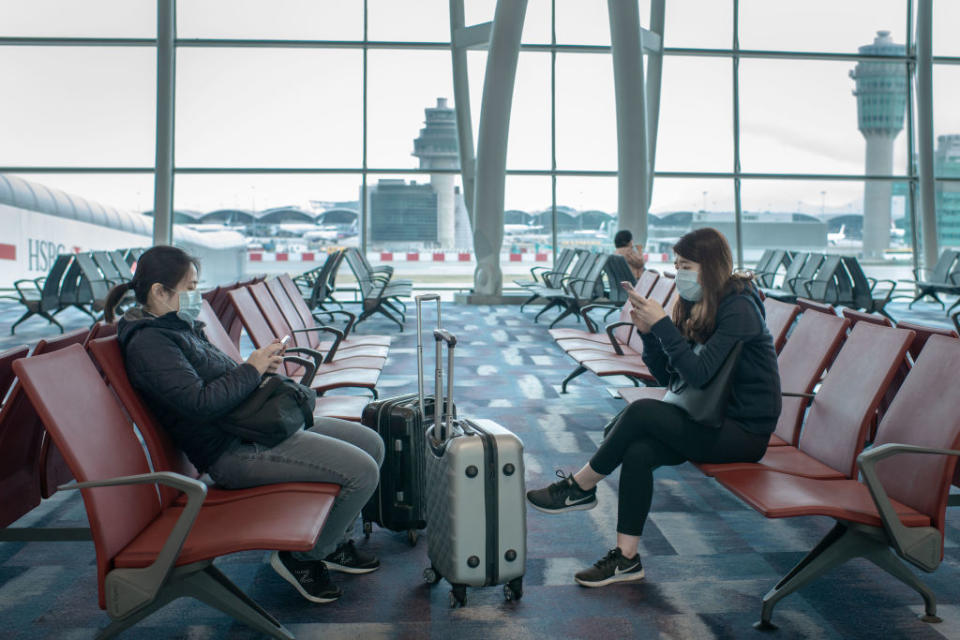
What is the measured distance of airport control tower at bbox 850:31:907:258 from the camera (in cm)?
1259

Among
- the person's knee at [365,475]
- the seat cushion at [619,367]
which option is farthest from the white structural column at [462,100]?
the person's knee at [365,475]

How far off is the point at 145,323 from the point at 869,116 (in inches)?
503

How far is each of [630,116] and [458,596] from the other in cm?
899

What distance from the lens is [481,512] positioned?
7.78 feet

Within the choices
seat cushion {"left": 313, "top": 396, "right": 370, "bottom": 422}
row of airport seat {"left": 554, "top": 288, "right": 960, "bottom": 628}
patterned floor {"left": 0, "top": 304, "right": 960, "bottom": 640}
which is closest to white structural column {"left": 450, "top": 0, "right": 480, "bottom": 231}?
seat cushion {"left": 313, "top": 396, "right": 370, "bottom": 422}

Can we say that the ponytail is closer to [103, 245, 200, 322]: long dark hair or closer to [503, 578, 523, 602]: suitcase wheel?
Result: [103, 245, 200, 322]: long dark hair

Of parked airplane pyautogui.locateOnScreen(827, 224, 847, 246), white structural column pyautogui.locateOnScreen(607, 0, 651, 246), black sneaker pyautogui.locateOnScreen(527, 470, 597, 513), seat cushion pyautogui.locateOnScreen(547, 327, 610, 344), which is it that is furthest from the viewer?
parked airplane pyautogui.locateOnScreen(827, 224, 847, 246)

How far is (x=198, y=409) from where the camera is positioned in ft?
7.30

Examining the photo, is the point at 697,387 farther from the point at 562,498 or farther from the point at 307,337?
the point at 307,337

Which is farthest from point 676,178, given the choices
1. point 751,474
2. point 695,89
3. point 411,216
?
point 751,474

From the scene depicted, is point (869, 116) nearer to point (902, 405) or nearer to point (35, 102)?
point (902, 405)

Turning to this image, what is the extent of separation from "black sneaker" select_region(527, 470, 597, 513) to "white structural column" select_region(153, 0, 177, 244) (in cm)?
1005

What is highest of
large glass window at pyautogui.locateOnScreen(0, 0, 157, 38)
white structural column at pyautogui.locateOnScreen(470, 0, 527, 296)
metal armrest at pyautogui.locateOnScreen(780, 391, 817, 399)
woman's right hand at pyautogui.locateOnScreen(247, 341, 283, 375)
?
large glass window at pyautogui.locateOnScreen(0, 0, 157, 38)

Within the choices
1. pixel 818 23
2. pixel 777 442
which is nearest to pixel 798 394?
pixel 777 442
